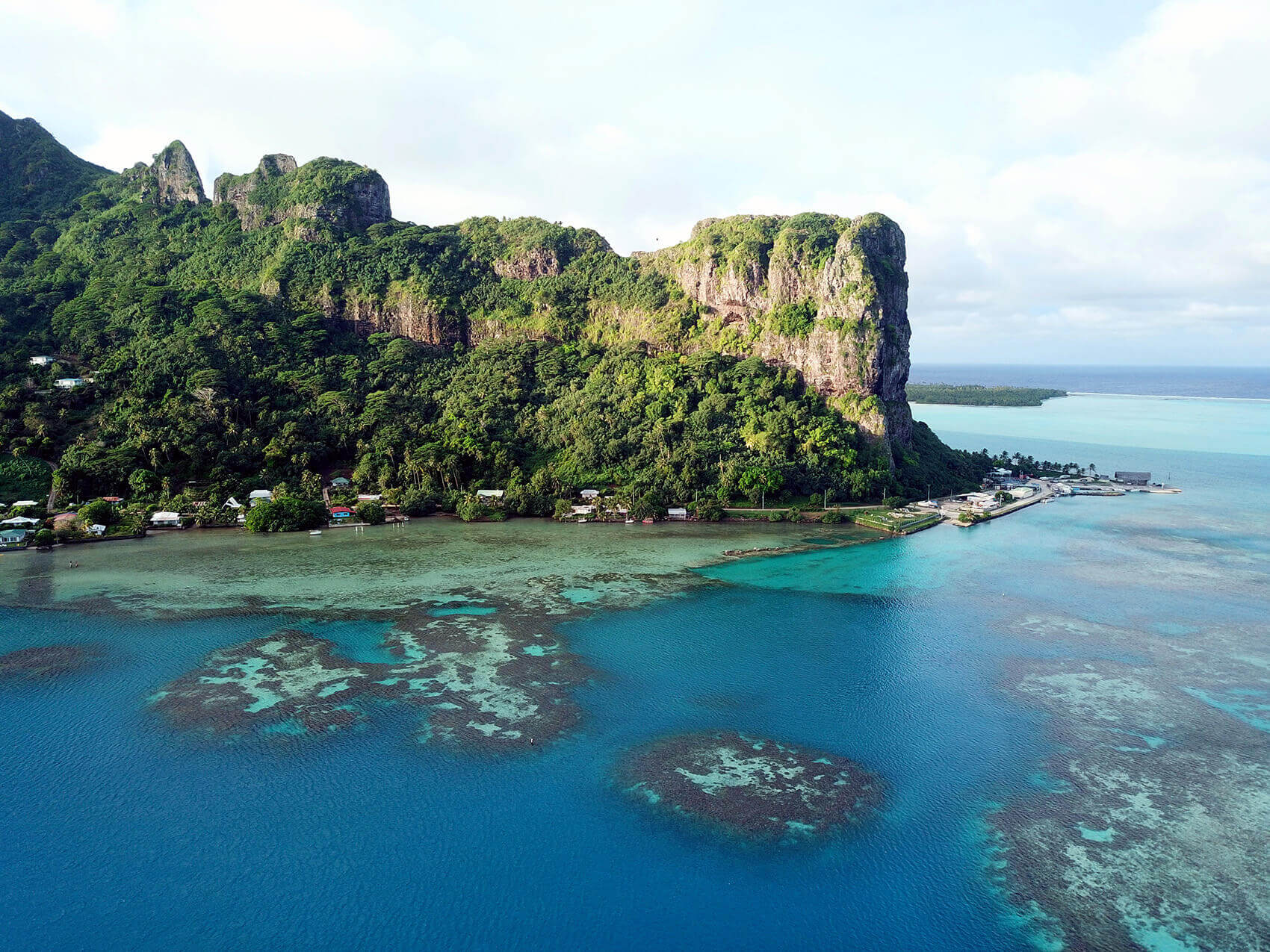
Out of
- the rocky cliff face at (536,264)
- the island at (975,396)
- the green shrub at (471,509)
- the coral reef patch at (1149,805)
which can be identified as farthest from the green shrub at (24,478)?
the island at (975,396)

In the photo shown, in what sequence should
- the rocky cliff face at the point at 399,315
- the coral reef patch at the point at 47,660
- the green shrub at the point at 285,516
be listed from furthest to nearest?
the rocky cliff face at the point at 399,315, the green shrub at the point at 285,516, the coral reef patch at the point at 47,660

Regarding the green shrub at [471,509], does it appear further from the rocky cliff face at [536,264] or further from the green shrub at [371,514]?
the rocky cliff face at [536,264]

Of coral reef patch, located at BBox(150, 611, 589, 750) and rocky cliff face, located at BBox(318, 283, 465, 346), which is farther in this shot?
rocky cliff face, located at BBox(318, 283, 465, 346)

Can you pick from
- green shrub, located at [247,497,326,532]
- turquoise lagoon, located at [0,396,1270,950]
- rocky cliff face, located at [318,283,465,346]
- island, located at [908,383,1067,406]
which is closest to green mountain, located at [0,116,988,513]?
rocky cliff face, located at [318,283,465,346]

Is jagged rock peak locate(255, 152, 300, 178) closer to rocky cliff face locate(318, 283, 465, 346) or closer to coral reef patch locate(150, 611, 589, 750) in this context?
rocky cliff face locate(318, 283, 465, 346)

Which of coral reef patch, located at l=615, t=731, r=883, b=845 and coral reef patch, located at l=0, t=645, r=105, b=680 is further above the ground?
coral reef patch, located at l=0, t=645, r=105, b=680

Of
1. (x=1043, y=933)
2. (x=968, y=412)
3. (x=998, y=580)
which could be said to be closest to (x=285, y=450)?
(x=998, y=580)

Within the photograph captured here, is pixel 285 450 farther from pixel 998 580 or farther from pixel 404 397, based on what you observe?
pixel 998 580
